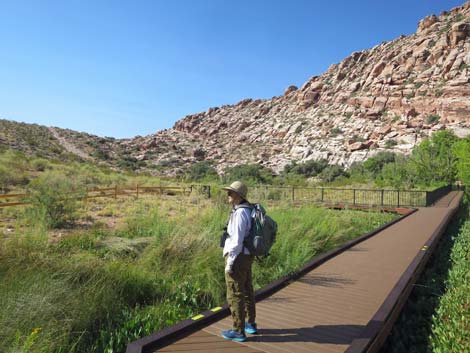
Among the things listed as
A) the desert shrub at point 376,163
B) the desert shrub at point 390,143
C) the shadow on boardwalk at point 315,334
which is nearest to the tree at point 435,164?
the desert shrub at point 376,163

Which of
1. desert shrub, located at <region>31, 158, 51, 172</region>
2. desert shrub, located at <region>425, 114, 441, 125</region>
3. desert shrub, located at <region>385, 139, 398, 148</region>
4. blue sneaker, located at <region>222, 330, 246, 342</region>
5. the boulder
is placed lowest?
blue sneaker, located at <region>222, 330, 246, 342</region>

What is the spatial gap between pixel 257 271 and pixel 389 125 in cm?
7406

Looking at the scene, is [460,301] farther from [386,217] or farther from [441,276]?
[386,217]

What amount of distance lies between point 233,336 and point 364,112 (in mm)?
84098

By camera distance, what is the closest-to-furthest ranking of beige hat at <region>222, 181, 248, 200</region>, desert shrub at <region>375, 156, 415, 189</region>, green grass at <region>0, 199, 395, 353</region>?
beige hat at <region>222, 181, 248, 200</region> → green grass at <region>0, 199, 395, 353</region> → desert shrub at <region>375, 156, 415, 189</region>

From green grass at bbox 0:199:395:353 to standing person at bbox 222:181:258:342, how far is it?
1.37 m

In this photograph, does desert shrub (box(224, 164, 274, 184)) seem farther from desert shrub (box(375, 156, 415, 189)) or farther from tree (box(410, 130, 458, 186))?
tree (box(410, 130, 458, 186))

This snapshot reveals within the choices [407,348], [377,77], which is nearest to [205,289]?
[407,348]

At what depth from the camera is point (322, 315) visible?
14.5ft

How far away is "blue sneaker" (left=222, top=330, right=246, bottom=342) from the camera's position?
3611mm

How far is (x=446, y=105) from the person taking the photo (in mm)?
68188

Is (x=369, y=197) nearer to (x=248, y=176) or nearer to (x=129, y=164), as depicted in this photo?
(x=248, y=176)

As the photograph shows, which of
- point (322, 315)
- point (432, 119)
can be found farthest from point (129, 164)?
point (322, 315)

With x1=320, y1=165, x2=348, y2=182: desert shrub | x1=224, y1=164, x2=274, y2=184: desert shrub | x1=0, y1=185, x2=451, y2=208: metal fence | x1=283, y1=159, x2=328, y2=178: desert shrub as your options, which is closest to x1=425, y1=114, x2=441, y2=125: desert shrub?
x1=283, y1=159, x2=328, y2=178: desert shrub
